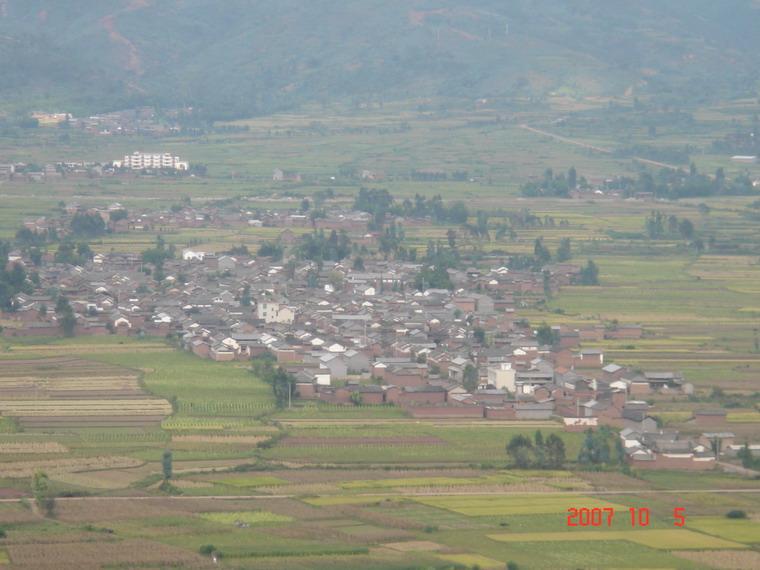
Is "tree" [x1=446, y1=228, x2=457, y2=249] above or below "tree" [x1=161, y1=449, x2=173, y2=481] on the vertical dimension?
above

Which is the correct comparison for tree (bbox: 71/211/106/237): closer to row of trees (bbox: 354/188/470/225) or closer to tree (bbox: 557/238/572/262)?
row of trees (bbox: 354/188/470/225)

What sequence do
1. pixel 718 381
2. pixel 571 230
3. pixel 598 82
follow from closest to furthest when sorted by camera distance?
pixel 718 381 < pixel 571 230 < pixel 598 82

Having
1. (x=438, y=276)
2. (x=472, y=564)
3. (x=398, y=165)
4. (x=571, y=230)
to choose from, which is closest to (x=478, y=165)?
(x=398, y=165)

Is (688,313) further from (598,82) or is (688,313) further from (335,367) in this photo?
(598,82)

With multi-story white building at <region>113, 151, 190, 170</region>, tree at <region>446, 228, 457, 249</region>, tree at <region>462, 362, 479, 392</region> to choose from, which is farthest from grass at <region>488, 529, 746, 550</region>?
multi-story white building at <region>113, 151, 190, 170</region>

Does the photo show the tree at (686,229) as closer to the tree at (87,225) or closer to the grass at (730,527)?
the tree at (87,225)
